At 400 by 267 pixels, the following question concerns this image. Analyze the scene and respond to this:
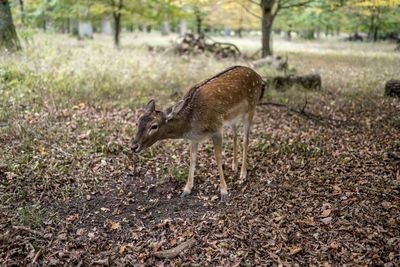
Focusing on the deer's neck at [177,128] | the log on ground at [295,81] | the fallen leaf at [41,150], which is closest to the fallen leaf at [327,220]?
the deer's neck at [177,128]

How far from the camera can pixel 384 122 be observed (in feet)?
24.7

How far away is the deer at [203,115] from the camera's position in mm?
4715

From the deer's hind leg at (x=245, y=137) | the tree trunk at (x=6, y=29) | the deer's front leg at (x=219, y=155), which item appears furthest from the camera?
the tree trunk at (x=6, y=29)

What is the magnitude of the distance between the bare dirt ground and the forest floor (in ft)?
0.07

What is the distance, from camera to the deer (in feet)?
15.5

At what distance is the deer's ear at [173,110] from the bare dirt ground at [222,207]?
4.88 ft

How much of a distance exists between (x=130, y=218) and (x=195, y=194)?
49.4 inches

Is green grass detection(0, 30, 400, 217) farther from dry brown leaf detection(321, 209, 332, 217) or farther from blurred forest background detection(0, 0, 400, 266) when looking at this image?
dry brown leaf detection(321, 209, 332, 217)

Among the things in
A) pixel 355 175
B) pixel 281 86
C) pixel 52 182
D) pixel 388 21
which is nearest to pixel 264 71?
pixel 281 86

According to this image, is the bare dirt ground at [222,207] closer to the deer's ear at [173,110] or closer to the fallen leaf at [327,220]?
the fallen leaf at [327,220]

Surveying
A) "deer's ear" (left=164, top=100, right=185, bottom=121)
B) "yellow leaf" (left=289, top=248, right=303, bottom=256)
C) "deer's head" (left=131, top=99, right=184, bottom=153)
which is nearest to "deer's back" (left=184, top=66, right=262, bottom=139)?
"deer's ear" (left=164, top=100, right=185, bottom=121)

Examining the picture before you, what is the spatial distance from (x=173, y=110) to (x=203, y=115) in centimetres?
58

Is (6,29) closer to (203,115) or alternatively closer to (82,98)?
(82,98)

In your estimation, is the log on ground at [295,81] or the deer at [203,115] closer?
the deer at [203,115]
